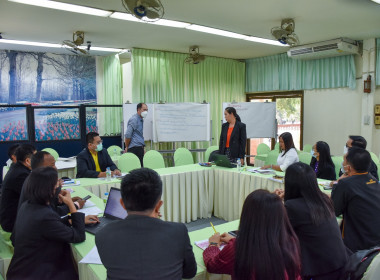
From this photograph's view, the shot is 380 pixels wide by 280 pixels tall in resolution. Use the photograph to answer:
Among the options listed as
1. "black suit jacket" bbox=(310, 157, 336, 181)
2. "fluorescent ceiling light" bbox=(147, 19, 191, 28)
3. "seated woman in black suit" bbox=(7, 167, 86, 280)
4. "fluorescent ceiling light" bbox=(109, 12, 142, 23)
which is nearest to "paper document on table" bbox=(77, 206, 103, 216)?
"seated woman in black suit" bbox=(7, 167, 86, 280)

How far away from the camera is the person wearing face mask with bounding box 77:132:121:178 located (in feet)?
12.7

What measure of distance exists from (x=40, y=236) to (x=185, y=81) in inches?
239

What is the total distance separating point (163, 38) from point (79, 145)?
2.68m

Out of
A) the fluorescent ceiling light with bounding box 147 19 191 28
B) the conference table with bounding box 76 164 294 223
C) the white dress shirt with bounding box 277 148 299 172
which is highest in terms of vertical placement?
the fluorescent ceiling light with bounding box 147 19 191 28

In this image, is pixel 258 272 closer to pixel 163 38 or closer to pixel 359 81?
pixel 163 38

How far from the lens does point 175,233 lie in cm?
133

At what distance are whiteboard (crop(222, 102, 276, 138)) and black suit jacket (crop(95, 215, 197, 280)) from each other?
6.15 metres

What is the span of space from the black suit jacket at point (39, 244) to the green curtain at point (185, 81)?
5054 millimetres

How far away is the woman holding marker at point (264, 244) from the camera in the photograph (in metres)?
1.32

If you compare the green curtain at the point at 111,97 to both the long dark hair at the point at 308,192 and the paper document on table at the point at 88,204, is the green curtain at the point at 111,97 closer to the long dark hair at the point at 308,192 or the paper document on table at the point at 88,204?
the paper document on table at the point at 88,204

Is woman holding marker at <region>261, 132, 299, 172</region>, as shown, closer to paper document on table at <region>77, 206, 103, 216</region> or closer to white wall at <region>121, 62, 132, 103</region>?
paper document on table at <region>77, 206, 103, 216</region>

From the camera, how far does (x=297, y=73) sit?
719cm

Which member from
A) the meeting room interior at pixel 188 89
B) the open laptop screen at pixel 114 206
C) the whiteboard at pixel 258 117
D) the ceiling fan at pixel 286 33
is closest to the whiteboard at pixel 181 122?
the meeting room interior at pixel 188 89

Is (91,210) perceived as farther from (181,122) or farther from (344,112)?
(344,112)
